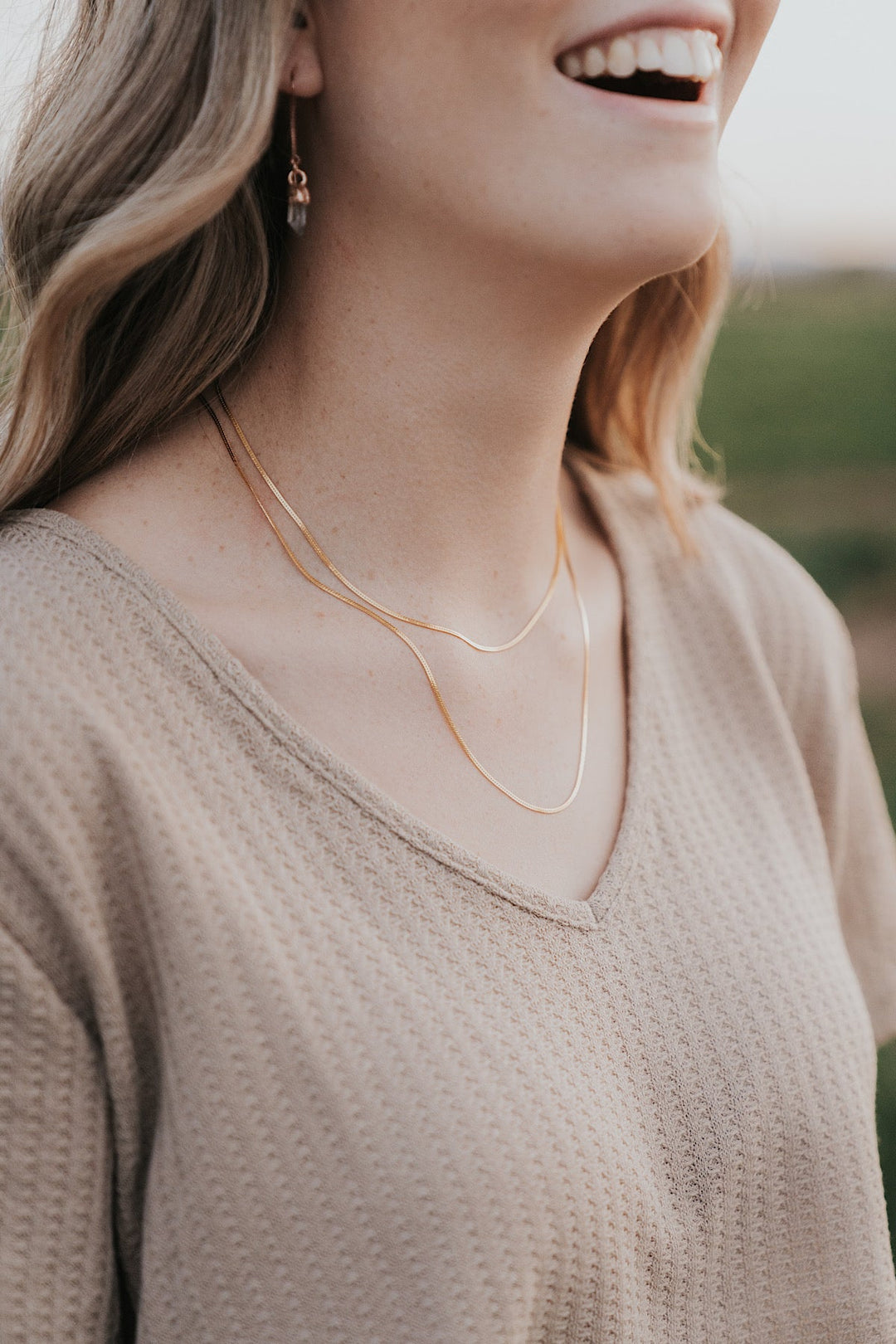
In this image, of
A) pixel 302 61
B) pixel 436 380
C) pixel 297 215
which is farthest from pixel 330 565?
pixel 302 61

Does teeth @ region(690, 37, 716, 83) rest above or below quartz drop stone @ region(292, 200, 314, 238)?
above

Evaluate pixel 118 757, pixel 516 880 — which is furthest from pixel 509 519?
pixel 118 757

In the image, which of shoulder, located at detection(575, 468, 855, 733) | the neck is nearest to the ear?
the neck

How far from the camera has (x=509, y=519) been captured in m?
1.37

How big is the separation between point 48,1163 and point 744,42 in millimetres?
1214

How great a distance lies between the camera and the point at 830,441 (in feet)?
30.3

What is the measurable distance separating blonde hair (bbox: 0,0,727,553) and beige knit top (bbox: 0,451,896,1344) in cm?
13

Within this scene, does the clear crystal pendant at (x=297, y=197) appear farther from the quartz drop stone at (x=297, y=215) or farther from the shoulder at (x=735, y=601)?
the shoulder at (x=735, y=601)

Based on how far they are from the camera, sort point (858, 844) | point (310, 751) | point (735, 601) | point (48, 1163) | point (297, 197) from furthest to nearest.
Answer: point (858, 844) < point (735, 601) < point (297, 197) < point (310, 751) < point (48, 1163)

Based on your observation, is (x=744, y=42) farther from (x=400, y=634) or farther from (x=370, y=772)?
(x=370, y=772)

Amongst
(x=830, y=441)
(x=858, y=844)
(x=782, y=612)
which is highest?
(x=782, y=612)

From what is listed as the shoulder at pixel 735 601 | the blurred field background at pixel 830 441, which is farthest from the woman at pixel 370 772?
the blurred field background at pixel 830 441

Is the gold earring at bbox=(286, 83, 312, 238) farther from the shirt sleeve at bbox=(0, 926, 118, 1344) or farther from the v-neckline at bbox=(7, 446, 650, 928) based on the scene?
the shirt sleeve at bbox=(0, 926, 118, 1344)

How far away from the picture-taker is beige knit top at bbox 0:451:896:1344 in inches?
39.0
